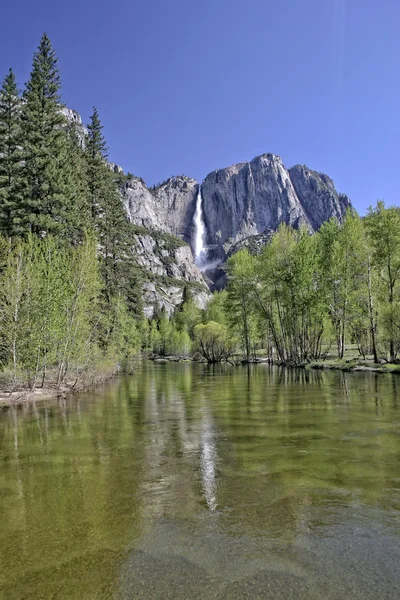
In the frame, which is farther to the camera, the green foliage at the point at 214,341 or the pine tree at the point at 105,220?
the green foliage at the point at 214,341

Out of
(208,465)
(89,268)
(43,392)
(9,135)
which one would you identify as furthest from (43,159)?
(208,465)

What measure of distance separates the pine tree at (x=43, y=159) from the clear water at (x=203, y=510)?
2252 centimetres

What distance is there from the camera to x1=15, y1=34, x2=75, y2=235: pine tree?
3278cm

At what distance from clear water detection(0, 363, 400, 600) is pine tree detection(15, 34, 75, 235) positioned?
22515 millimetres

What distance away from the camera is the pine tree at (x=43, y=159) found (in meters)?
32.8

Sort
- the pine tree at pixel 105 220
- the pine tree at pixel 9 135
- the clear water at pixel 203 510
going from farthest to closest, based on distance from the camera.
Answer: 1. the pine tree at pixel 105 220
2. the pine tree at pixel 9 135
3. the clear water at pixel 203 510

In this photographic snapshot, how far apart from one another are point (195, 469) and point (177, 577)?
4564 mm

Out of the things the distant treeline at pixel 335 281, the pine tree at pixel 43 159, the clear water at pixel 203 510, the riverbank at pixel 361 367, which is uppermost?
the pine tree at pixel 43 159

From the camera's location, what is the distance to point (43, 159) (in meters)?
33.3

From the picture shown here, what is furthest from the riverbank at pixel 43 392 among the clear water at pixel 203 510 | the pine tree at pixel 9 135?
the pine tree at pixel 9 135

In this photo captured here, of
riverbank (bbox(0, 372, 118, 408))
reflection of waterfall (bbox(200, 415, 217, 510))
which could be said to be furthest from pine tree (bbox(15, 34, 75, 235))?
reflection of waterfall (bbox(200, 415, 217, 510))

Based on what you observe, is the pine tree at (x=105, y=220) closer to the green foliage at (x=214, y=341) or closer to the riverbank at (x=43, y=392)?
the riverbank at (x=43, y=392)

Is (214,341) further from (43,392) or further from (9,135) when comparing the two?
(43,392)

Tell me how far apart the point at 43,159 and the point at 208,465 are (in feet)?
104
